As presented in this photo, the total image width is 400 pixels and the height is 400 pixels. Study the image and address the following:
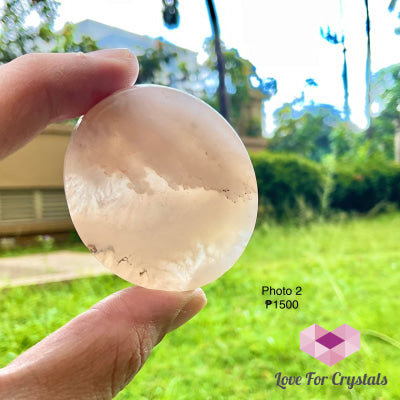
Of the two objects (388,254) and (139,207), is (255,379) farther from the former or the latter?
(388,254)

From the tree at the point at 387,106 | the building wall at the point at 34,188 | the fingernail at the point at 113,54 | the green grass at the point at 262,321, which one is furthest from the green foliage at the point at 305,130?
the fingernail at the point at 113,54

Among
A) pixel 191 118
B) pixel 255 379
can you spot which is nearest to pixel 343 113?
pixel 255 379

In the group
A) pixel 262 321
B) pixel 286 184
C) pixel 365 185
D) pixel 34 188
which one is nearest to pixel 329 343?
pixel 262 321

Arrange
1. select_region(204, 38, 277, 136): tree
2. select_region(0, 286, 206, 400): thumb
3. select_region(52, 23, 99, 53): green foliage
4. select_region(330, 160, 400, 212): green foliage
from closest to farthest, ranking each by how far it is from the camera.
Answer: select_region(0, 286, 206, 400): thumb < select_region(52, 23, 99, 53): green foliage < select_region(204, 38, 277, 136): tree < select_region(330, 160, 400, 212): green foliage

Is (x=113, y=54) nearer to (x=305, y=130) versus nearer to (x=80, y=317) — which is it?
(x=80, y=317)

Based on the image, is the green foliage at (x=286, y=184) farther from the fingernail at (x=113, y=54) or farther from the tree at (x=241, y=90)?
the fingernail at (x=113, y=54)

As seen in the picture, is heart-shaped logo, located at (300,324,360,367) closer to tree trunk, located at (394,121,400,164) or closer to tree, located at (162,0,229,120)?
tree, located at (162,0,229,120)

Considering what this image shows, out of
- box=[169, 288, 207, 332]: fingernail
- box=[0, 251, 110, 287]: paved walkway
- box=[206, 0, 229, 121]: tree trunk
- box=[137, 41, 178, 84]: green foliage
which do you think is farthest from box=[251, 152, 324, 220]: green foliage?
box=[169, 288, 207, 332]: fingernail

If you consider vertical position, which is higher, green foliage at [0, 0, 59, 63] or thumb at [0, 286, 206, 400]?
green foliage at [0, 0, 59, 63]
